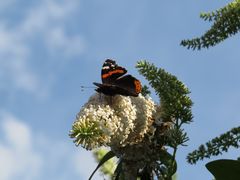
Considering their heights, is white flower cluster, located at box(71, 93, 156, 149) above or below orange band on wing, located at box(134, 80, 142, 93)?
below

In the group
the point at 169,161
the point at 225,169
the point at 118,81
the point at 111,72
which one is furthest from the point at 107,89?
the point at 225,169

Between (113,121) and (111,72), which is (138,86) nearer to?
(111,72)

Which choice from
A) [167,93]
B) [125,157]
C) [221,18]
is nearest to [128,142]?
[125,157]

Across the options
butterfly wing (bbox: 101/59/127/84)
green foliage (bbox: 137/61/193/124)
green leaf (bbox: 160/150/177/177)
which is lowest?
green leaf (bbox: 160/150/177/177)

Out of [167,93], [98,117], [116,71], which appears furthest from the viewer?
[116,71]

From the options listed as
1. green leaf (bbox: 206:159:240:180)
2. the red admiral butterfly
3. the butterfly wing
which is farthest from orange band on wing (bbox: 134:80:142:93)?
green leaf (bbox: 206:159:240:180)

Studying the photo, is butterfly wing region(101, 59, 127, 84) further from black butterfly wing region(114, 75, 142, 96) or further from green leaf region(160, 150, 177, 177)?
green leaf region(160, 150, 177, 177)

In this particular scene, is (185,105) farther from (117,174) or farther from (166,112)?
(117,174)
